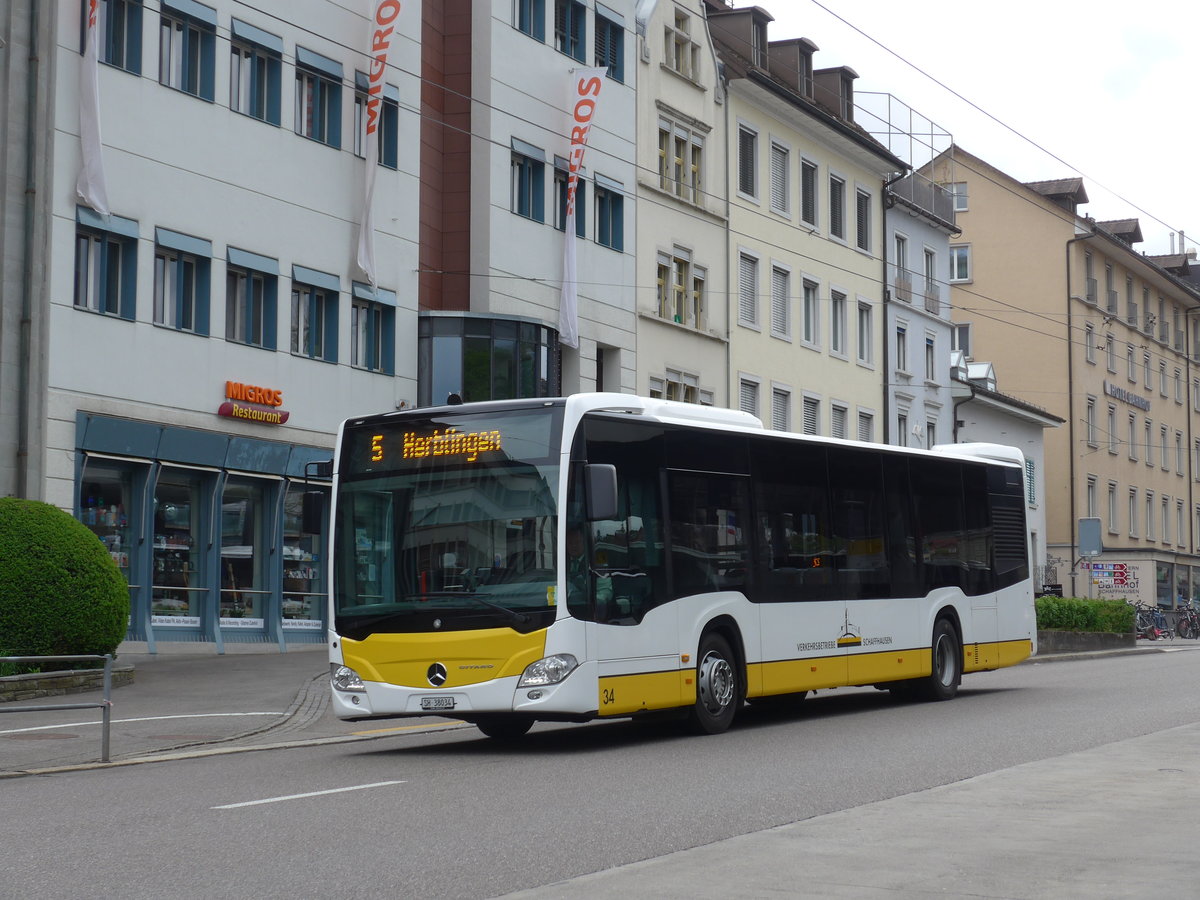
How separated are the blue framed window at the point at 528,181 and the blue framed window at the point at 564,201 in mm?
525

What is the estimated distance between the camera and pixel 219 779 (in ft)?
43.7

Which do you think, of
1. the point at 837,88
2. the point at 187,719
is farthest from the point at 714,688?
the point at 837,88

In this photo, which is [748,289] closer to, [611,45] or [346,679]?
[611,45]

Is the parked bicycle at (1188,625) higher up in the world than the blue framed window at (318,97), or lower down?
lower down

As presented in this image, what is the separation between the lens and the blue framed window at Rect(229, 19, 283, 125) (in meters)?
29.9

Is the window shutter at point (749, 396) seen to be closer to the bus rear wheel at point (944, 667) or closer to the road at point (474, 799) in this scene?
the bus rear wheel at point (944, 667)

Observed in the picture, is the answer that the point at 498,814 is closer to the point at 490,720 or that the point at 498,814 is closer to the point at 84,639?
the point at 490,720

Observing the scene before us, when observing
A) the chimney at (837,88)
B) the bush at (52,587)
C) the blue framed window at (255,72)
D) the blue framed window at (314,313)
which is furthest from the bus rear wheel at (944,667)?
the chimney at (837,88)

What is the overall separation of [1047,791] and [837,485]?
8.08 metres

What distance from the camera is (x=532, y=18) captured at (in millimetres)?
36875

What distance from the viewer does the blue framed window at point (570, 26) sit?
37.9 metres

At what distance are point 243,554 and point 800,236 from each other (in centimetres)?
2199

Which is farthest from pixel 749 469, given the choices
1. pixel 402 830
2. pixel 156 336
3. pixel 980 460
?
pixel 156 336

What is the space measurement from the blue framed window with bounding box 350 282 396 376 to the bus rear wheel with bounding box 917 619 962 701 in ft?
45.8
